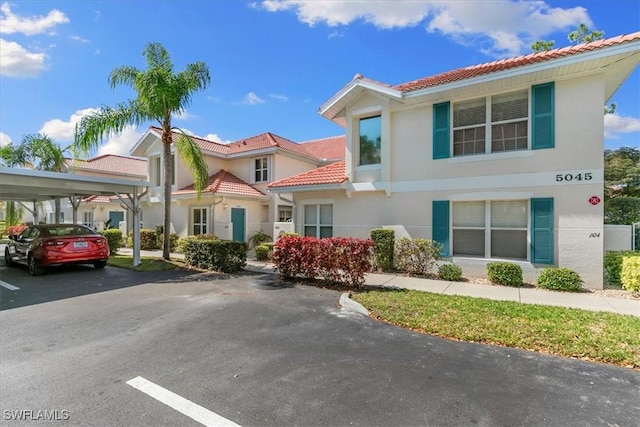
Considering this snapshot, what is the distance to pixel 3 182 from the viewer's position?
8.93 metres

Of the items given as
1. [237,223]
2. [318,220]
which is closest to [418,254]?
[318,220]

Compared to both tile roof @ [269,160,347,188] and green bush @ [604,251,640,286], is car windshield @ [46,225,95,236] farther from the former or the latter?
green bush @ [604,251,640,286]

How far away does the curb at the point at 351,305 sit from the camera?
657 cm

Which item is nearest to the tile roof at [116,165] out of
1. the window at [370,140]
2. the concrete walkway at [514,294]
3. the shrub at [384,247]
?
the window at [370,140]

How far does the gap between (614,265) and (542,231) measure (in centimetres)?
217

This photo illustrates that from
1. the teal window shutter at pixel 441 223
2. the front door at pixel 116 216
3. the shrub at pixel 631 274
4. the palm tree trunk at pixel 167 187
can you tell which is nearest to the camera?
the shrub at pixel 631 274

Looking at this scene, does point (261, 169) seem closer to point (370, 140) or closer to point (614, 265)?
point (370, 140)

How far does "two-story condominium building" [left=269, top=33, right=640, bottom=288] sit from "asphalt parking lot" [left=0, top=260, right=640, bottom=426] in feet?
18.7

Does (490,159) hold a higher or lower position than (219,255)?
higher

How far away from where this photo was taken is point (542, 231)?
901 cm

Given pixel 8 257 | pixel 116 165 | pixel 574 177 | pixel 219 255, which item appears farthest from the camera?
pixel 116 165

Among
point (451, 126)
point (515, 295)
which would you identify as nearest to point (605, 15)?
point (451, 126)

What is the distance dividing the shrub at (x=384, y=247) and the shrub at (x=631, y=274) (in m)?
6.05

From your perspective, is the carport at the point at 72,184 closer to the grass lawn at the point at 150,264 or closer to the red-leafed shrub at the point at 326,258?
the grass lawn at the point at 150,264
